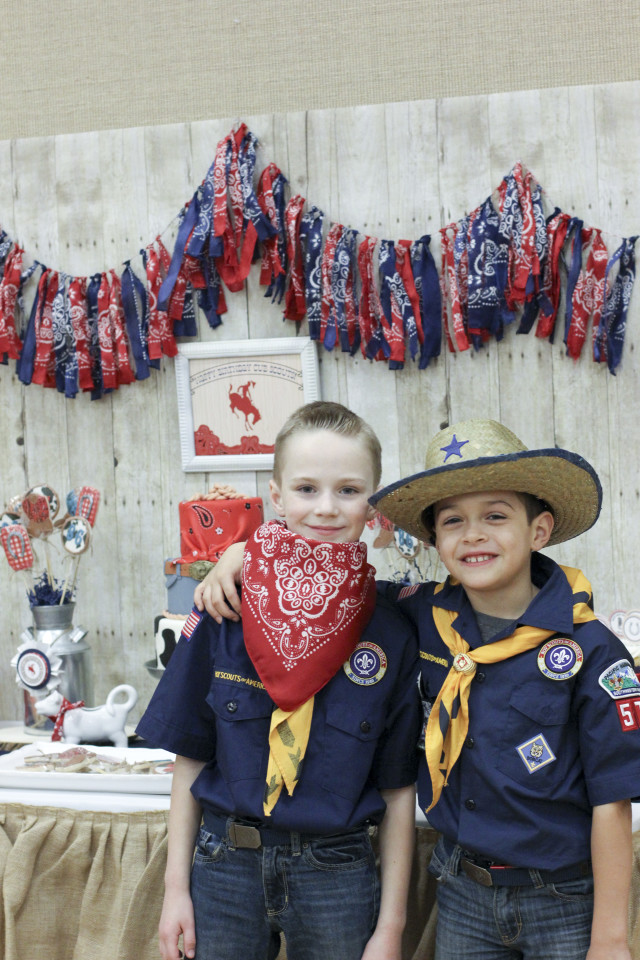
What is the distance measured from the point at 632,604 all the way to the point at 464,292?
88 centimetres

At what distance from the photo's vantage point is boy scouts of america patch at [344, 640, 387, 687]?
52.5 inches

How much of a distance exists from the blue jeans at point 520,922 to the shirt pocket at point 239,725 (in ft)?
1.10

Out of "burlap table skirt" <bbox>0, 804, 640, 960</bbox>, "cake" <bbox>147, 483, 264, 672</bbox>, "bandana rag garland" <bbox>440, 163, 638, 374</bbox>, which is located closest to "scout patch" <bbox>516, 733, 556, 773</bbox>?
"burlap table skirt" <bbox>0, 804, 640, 960</bbox>

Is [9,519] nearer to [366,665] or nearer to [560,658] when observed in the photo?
[366,665]

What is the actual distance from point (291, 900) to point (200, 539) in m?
1.00

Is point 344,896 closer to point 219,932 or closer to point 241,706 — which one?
point 219,932

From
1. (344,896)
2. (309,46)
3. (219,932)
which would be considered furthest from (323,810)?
(309,46)

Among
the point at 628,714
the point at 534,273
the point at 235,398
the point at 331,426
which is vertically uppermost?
the point at 534,273

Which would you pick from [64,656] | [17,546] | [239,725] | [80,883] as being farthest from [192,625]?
[17,546]

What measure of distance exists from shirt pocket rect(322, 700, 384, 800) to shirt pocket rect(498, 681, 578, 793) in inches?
7.6

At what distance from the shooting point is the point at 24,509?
226 centimetres

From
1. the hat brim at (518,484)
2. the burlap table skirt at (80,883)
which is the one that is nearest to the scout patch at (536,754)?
the hat brim at (518,484)

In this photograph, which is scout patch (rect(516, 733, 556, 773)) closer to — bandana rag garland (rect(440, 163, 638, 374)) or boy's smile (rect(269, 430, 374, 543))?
boy's smile (rect(269, 430, 374, 543))

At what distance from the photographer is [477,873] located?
1213 millimetres
